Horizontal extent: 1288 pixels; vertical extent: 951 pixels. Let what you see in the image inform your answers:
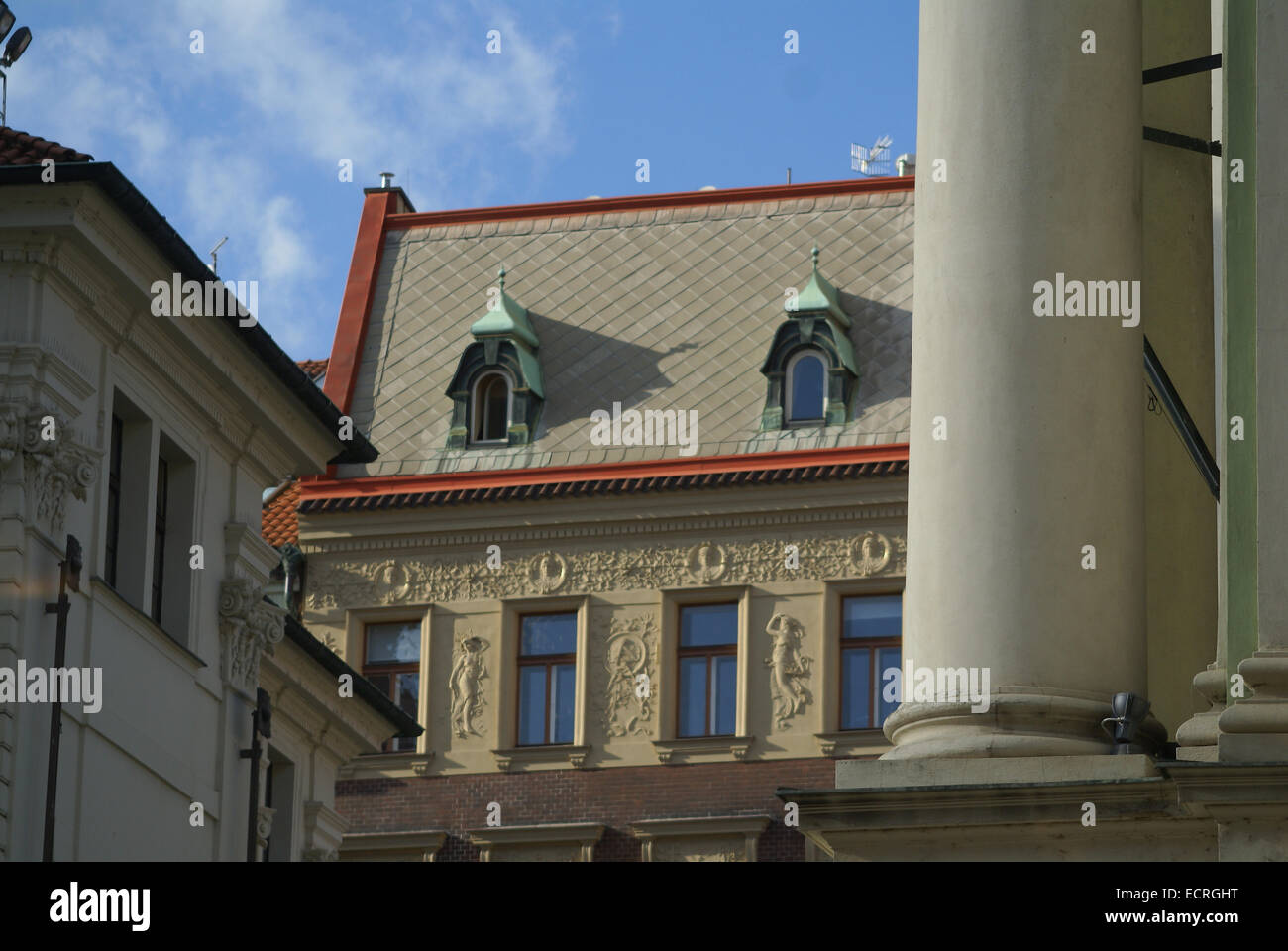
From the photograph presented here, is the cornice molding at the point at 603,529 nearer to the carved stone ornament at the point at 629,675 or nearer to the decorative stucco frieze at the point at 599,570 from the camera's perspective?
the decorative stucco frieze at the point at 599,570

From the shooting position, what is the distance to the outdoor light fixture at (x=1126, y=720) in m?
12.0

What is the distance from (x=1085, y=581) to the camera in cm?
1233

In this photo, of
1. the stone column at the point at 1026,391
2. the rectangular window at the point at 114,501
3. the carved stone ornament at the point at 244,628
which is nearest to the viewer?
the stone column at the point at 1026,391

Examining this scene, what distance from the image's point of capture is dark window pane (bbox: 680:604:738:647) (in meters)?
47.4

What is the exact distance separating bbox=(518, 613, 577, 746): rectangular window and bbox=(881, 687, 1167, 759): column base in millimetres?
35856

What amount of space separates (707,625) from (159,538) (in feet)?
63.9

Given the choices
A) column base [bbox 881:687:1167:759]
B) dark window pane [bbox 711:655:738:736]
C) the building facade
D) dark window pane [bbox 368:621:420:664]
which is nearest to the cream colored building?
column base [bbox 881:687:1167:759]

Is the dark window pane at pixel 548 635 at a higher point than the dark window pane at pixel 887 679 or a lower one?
higher

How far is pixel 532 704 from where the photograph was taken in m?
48.2

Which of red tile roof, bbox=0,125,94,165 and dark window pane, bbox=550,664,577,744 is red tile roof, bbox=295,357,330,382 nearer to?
dark window pane, bbox=550,664,577,744

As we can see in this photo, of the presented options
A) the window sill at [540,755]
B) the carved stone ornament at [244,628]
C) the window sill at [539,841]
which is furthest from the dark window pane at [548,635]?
the carved stone ornament at [244,628]

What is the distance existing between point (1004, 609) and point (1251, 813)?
→ 1521 mm

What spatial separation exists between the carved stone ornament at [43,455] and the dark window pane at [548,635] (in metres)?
22.5
